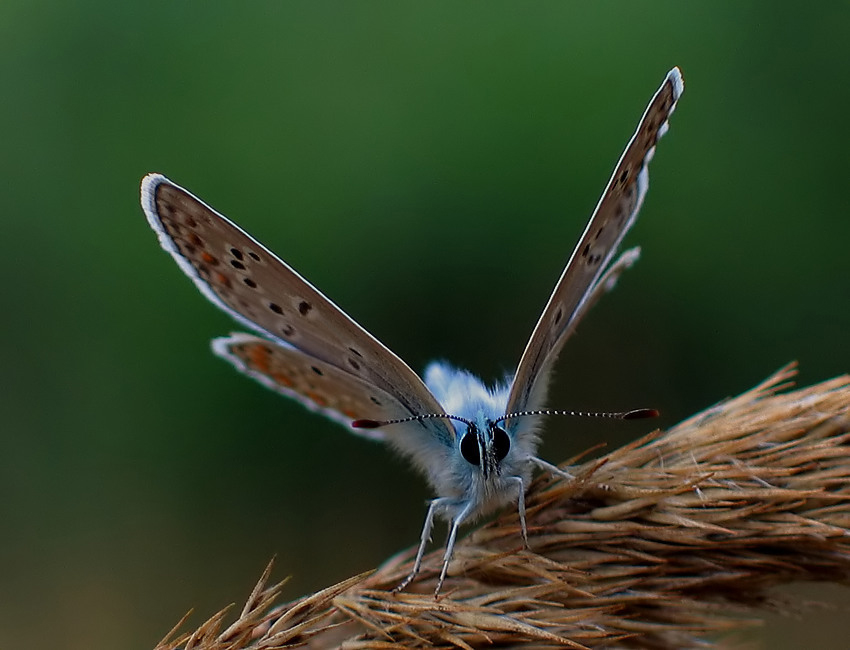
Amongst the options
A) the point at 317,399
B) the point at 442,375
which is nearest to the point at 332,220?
the point at 317,399

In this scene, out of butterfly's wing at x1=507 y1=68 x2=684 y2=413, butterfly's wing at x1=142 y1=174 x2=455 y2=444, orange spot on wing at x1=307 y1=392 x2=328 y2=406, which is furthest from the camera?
orange spot on wing at x1=307 y1=392 x2=328 y2=406

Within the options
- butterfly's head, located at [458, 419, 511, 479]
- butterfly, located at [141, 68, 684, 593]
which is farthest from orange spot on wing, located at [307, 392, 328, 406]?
butterfly's head, located at [458, 419, 511, 479]

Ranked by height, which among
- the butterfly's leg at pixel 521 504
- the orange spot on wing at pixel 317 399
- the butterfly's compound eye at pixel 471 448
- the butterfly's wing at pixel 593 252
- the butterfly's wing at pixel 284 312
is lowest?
the butterfly's leg at pixel 521 504

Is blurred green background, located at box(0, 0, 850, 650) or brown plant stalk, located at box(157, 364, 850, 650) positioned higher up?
blurred green background, located at box(0, 0, 850, 650)

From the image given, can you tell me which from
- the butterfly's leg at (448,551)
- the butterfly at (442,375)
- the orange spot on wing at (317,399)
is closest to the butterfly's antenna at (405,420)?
the butterfly at (442,375)

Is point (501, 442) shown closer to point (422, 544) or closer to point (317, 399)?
point (422, 544)

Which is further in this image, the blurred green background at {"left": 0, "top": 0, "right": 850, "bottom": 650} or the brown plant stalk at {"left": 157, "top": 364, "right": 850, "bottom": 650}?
the blurred green background at {"left": 0, "top": 0, "right": 850, "bottom": 650}

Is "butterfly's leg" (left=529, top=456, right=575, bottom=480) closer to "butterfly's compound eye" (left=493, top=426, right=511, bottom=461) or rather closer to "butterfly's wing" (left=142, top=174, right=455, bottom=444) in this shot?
"butterfly's compound eye" (left=493, top=426, right=511, bottom=461)

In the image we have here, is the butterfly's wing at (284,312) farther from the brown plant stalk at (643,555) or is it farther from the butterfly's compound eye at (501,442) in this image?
the brown plant stalk at (643,555)
